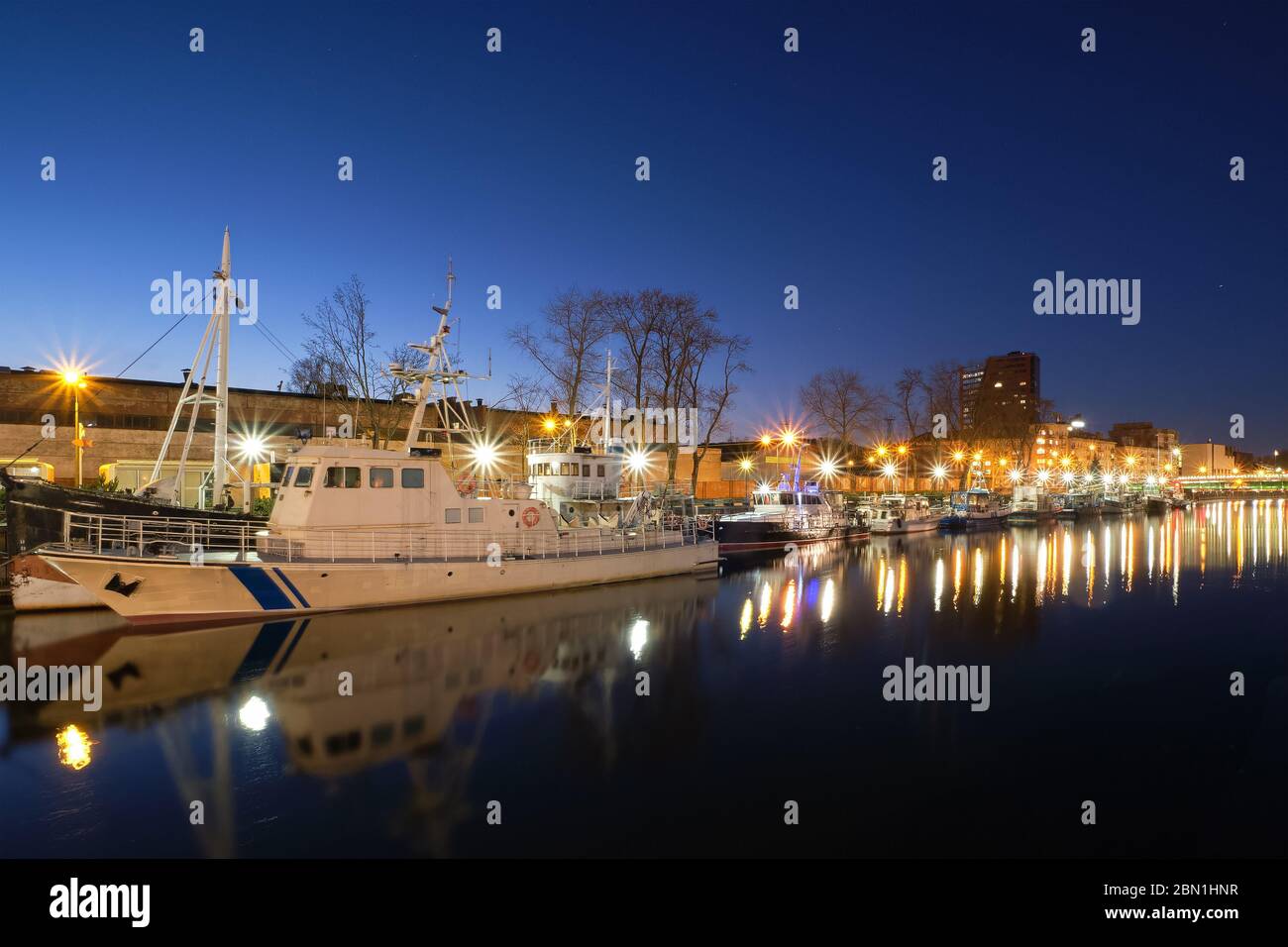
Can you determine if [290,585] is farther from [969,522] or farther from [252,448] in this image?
[969,522]

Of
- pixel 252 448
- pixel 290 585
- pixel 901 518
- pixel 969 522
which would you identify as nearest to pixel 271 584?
pixel 290 585

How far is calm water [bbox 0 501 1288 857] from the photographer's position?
766 cm

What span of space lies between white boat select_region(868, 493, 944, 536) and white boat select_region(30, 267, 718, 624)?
34.3 m

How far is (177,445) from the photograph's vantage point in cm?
3659

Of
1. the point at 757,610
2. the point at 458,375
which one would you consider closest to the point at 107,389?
the point at 458,375

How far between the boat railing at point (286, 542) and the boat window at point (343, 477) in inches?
49.0

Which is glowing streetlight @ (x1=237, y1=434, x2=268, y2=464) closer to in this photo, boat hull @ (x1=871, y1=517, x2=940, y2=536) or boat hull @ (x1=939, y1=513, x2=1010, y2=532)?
boat hull @ (x1=871, y1=517, x2=940, y2=536)

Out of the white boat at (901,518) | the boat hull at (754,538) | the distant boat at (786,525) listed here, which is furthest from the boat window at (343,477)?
the white boat at (901,518)

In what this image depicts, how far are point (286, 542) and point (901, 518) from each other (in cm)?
4634

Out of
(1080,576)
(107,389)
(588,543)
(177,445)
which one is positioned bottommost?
(1080,576)

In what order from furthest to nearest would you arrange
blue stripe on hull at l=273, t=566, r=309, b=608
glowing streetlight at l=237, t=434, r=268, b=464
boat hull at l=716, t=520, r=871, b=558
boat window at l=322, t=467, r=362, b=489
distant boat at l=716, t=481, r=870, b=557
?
distant boat at l=716, t=481, r=870, b=557 < boat hull at l=716, t=520, r=871, b=558 < glowing streetlight at l=237, t=434, r=268, b=464 < boat window at l=322, t=467, r=362, b=489 < blue stripe on hull at l=273, t=566, r=309, b=608

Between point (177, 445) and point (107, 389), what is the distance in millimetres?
4522
